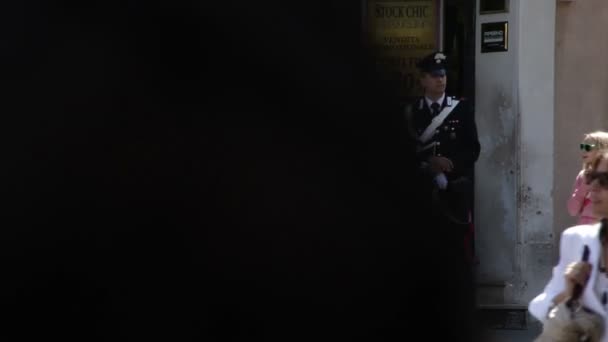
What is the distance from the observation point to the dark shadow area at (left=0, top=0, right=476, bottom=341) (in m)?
0.94

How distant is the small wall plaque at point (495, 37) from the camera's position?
9375mm

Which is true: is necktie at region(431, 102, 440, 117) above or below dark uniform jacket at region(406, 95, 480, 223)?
above

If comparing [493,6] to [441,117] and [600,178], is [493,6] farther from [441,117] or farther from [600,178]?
[600,178]

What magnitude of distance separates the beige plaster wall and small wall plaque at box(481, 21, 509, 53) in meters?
0.54

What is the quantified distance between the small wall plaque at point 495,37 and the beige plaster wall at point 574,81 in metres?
0.54

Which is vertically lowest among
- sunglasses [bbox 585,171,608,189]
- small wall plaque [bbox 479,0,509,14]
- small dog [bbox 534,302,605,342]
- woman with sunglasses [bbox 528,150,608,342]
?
small dog [bbox 534,302,605,342]

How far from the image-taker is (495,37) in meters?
9.40

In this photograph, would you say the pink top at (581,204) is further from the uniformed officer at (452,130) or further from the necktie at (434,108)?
the necktie at (434,108)

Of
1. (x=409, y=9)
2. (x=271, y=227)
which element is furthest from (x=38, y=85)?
(x=409, y=9)

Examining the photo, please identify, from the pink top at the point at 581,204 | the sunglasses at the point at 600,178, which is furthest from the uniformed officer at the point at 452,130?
the sunglasses at the point at 600,178

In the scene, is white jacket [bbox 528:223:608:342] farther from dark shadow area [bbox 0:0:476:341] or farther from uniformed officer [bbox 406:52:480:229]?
dark shadow area [bbox 0:0:476:341]

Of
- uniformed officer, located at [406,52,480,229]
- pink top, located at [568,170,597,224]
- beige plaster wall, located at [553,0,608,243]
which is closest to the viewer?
pink top, located at [568,170,597,224]

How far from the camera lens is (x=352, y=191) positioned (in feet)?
3.27

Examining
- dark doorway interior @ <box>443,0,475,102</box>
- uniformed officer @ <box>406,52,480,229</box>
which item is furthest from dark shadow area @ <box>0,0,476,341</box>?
dark doorway interior @ <box>443,0,475,102</box>
